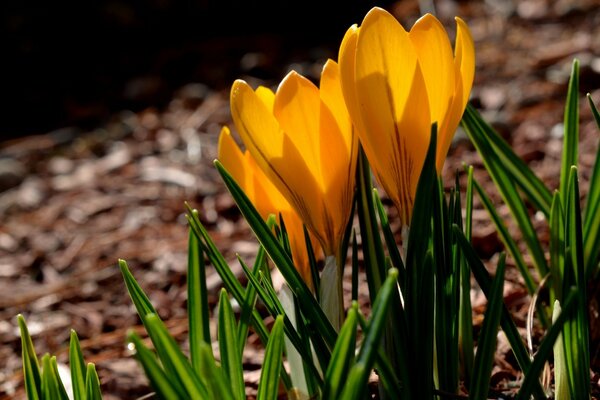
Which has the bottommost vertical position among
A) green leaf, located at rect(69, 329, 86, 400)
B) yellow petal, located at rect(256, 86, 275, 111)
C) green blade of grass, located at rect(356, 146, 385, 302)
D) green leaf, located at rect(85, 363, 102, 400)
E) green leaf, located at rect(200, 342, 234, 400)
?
green leaf, located at rect(200, 342, 234, 400)

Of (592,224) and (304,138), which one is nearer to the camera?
(304,138)

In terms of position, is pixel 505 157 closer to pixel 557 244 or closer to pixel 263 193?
pixel 557 244

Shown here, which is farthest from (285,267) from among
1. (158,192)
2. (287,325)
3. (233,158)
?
(158,192)

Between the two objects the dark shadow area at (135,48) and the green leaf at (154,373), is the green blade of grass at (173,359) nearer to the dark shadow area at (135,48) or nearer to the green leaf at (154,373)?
the green leaf at (154,373)

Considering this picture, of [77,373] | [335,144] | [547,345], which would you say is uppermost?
[335,144]

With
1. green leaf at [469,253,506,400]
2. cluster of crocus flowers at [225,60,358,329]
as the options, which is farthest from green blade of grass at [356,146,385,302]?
green leaf at [469,253,506,400]

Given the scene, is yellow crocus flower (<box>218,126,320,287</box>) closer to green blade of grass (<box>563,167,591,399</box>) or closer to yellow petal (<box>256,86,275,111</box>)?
yellow petal (<box>256,86,275,111</box>)
